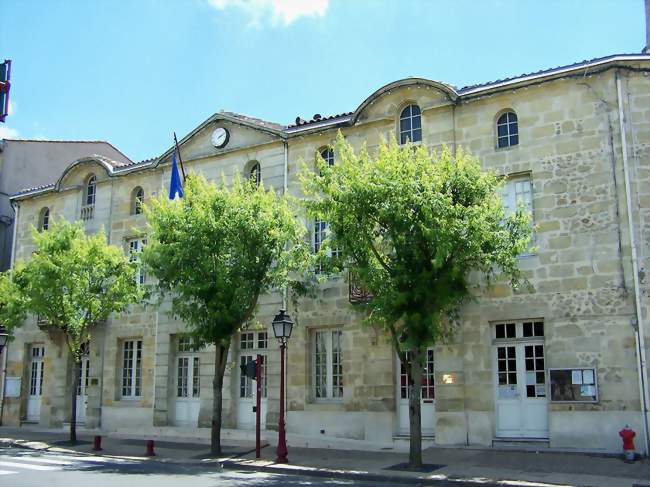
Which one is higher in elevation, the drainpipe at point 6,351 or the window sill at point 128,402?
the drainpipe at point 6,351

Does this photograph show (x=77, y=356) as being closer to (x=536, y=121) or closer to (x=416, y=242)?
(x=416, y=242)

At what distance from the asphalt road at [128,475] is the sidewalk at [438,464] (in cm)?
40

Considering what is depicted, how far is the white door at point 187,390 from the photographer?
20031 millimetres

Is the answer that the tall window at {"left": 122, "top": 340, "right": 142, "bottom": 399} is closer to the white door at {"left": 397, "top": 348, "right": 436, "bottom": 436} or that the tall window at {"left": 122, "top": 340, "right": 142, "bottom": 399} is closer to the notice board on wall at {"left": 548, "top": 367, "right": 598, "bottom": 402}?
the white door at {"left": 397, "top": 348, "right": 436, "bottom": 436}

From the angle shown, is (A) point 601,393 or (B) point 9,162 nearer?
(A) point 601,393

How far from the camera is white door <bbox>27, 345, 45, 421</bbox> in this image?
2370cm

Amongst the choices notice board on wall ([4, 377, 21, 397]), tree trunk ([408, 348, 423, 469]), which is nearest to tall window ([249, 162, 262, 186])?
tree trunk ([408, 348, 423, 469])

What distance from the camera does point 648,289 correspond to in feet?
46.9

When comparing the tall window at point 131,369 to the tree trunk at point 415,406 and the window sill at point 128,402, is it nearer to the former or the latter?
the window sill at point 128,402

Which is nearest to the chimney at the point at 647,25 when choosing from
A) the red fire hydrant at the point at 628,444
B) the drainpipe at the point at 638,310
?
the drainpipe at the point at 638,310

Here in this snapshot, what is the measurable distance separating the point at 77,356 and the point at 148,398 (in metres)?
2.36

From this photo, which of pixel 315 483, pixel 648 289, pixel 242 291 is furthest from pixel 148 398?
pixel 648 289

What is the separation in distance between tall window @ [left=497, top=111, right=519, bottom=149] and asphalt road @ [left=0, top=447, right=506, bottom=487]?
792 centimetres

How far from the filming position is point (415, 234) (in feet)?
43.4
